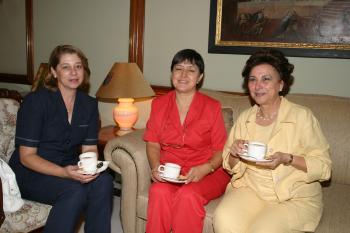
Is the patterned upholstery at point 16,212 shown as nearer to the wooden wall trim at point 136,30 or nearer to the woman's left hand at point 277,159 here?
the woman's left hand at point 277,159

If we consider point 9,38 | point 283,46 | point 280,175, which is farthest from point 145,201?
point 9,38

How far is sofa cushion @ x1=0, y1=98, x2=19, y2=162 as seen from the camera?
194 centimetres

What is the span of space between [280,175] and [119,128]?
153cm

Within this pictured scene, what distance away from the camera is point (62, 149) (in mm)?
1886

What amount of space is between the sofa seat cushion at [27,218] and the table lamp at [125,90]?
0.99 m

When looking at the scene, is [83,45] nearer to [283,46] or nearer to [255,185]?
[283,46]

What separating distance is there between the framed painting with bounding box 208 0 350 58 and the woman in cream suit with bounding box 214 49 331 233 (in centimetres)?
65

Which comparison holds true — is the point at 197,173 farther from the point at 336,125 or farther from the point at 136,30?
the point at 136,30

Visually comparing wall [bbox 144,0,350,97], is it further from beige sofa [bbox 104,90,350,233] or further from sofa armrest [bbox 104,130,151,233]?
sofa armrest [bbox 104,130,151,233]

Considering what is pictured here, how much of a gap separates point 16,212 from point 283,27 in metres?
1.97

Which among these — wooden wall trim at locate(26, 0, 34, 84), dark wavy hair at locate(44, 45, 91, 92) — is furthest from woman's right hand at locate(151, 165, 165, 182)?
wooden wall trim at locate(26, 0, 34, 84)

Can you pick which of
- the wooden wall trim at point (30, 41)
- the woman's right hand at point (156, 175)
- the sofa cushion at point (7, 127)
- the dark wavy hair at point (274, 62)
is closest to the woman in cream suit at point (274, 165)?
the dark wavy hair at point (274, 62)

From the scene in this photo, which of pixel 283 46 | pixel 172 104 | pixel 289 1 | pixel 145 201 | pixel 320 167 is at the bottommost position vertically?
pixel 145 201

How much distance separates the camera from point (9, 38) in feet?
12.7
